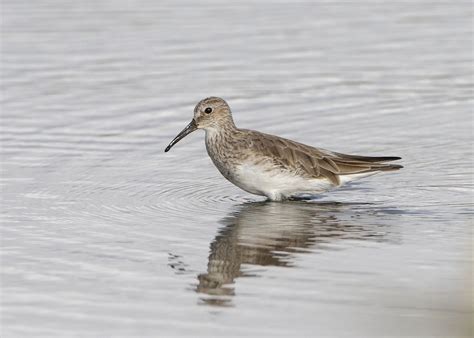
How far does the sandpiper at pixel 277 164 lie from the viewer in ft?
50.9

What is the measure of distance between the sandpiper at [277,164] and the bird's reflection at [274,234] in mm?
254

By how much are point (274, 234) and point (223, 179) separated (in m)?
3.01

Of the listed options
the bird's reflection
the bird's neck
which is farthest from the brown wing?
the bird's reflection

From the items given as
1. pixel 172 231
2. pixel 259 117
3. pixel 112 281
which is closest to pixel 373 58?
pixel 259 117

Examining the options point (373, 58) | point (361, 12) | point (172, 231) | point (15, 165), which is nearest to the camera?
point (172, 231)

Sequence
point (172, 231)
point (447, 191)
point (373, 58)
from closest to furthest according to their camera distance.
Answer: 1. point (172, 231)
2. point (447, 191)
3. point (373, 58)

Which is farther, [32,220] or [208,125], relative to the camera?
[208,125]

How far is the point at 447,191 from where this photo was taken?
15.4 metres

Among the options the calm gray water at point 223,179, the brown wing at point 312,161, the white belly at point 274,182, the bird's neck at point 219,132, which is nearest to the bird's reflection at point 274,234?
the calm gray water at point 223,179

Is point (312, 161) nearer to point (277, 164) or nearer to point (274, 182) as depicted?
point (277, 164)

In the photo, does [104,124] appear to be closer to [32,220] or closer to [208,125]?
[208,125]

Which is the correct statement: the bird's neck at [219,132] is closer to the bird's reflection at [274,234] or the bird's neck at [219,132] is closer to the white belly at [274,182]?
the white belly at [274,182]

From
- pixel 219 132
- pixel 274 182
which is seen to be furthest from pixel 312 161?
pixel 219 132

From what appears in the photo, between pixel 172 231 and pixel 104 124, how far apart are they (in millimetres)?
5442
